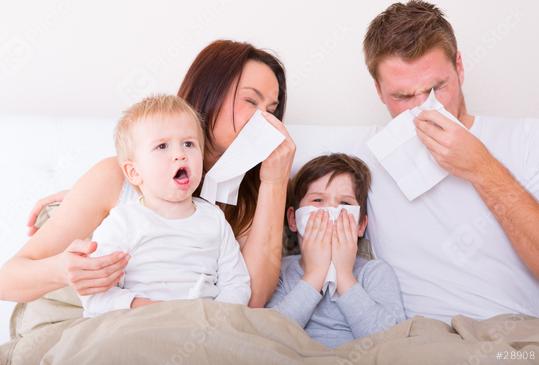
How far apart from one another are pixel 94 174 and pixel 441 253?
0.96m

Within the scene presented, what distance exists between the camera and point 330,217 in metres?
1.77

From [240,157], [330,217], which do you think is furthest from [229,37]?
[330,217]

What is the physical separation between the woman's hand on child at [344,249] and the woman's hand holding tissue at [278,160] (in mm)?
204

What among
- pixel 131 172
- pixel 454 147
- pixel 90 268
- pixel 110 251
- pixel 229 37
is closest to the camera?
pixel 90 268

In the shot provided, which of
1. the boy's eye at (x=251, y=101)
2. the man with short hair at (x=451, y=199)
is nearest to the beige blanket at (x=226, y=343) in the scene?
the man with short hair at (x=451, y=199)

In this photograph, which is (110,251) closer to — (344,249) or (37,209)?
(37,209)

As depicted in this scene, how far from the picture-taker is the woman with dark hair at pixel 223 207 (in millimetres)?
1368

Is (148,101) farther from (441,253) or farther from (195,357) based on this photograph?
(441,253)

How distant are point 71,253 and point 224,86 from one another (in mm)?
682

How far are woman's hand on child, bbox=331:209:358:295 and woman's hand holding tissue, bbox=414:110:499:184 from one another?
299 millimetres

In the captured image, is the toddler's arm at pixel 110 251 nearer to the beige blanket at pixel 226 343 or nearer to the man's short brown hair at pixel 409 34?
the beige blanket at pixel 226 343

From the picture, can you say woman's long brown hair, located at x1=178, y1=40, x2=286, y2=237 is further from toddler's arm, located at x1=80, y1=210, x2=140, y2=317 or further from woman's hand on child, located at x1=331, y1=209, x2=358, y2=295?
toddler's arm, located at x1=80, y1=210, x2=140, y2=317

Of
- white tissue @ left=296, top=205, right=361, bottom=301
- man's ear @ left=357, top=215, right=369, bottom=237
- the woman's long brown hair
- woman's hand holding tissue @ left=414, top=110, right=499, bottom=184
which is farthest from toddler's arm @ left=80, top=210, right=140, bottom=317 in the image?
woman's hand holding tissue @ left=414, top=110, right=499, bottom=184

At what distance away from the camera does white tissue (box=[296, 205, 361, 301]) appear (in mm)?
1709
